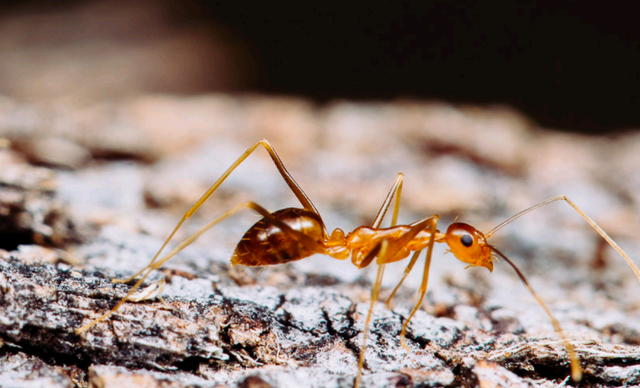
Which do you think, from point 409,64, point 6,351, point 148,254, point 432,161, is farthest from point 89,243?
point 409,64

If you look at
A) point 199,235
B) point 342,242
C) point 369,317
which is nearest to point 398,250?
point 342,242

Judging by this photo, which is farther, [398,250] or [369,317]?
[398,250]

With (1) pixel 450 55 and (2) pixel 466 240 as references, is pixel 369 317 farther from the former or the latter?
(1) pixel 450 55

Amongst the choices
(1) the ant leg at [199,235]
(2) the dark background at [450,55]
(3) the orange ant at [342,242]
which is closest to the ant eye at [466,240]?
(3) the orange ant at [342,242]

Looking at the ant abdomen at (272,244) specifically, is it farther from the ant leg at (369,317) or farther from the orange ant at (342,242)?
the ant leg at (369,317)

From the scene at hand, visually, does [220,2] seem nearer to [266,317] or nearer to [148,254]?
[148,254]

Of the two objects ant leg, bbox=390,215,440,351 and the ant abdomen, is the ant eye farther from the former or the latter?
the ant abdomen
